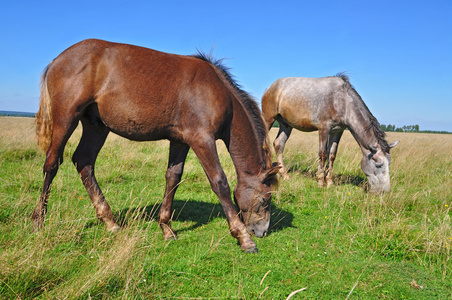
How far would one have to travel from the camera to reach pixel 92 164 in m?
4.63

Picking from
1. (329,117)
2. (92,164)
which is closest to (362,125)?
(329,117)

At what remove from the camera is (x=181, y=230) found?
15.4 ft

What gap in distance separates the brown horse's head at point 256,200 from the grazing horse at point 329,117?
11.7 ft

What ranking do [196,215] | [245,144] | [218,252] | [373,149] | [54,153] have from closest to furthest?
1. [218,252]
2. [54,153]
3. [245,144]
4. [196,215]
5. [373,149]

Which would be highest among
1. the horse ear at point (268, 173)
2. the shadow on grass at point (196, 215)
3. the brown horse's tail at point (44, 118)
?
the brown horse's tail at point (44, 118)

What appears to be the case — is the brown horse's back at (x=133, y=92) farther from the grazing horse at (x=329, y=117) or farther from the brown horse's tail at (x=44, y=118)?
the grazing horse at (x=329, y=117)

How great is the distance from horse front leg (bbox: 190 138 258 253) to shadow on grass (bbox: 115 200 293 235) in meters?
0.82

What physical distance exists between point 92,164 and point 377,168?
5.85 m

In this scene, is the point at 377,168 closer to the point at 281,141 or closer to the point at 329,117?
the point at 329,117

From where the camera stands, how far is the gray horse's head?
22.4ft

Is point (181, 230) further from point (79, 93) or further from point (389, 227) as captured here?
point (389, 227)

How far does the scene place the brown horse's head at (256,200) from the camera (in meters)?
4.31

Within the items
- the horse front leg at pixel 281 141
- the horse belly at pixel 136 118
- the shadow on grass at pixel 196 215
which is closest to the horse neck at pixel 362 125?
the horse front leg at pixel 281 141

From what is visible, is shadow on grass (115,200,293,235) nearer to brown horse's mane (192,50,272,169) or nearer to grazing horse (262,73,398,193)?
brown horse's mane (192,50,272,169)
